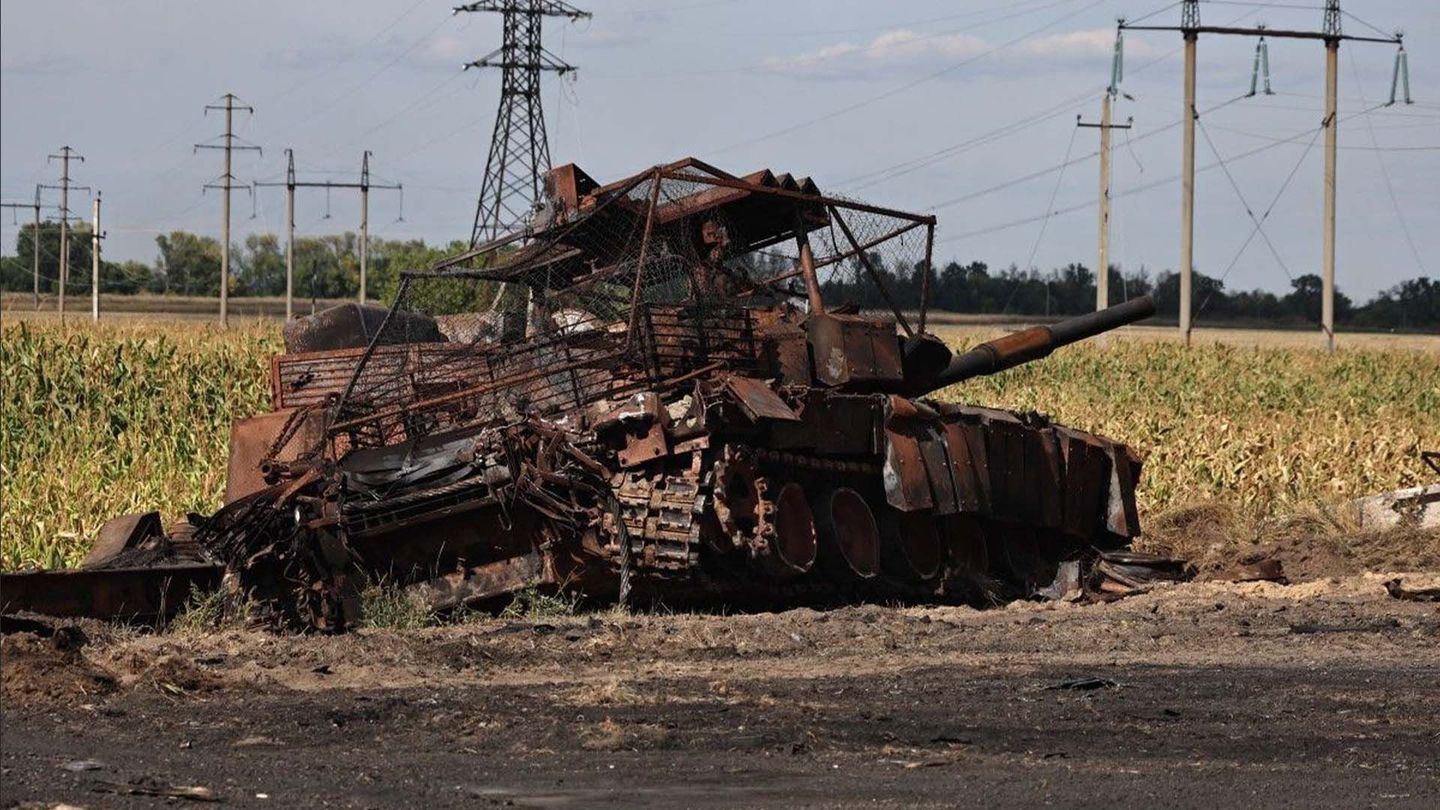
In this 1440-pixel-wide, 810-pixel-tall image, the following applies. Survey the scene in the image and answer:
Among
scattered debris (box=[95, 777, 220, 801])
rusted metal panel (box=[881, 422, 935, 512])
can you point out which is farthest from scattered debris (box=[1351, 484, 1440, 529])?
scattered debris (box=[95, 777, 220, 801])

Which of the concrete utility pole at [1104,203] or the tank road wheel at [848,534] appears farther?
the concrete utility pole at [1104,203]

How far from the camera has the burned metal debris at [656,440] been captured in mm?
12359

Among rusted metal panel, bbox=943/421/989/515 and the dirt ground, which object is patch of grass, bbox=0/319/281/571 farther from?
rusted metal panel, bbox=943/421/989/515

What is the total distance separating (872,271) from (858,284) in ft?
0.57

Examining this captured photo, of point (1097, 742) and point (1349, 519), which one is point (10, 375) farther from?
point (1097, 742)

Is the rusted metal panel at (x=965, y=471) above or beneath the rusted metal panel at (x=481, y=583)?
above

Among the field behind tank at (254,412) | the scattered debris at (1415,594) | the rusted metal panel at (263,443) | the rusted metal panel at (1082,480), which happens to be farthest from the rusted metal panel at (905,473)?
the field behind tank at (254,412)

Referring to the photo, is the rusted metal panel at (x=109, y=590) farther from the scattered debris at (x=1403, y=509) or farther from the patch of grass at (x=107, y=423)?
the scattered debris at (x=1403, y=509)

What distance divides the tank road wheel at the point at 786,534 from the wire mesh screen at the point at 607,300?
99cm

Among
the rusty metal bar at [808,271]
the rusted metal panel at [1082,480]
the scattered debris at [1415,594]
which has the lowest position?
the scattered debris at [1415,594]

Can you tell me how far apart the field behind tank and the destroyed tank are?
2.61 meters

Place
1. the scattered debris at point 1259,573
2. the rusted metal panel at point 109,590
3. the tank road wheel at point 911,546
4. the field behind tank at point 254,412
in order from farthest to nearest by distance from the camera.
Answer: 1. the field behind tank at point 254,412
2. the scattered debris at point 1259,573
3. the tank road wheel at point 911,546
4. the rusted metal panel at point 109,590

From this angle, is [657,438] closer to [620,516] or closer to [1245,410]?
[620,516]

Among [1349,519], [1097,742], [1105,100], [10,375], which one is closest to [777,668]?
[1097,742]
